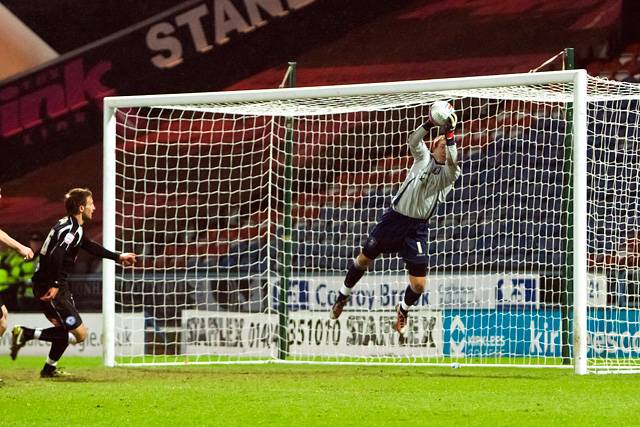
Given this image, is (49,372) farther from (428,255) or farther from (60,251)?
(428,255)

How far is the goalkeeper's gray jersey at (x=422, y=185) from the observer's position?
34.3 feet

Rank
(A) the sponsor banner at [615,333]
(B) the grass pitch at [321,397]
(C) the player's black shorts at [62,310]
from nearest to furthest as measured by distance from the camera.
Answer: (B) the grass pitch at [321,397] < (C) the player's black shorts at [62,310] < (A) the sponsor banner at [615,333]

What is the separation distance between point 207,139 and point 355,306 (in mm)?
5322

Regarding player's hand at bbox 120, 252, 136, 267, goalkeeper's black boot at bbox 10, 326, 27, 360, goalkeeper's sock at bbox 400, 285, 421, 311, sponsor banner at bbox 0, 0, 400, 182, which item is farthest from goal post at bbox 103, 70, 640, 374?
sponsor banner at bbox 0, 0, 400, 182

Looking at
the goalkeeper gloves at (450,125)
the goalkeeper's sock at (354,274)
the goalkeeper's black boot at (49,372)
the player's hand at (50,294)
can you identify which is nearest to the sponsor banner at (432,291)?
the goalkeeper's sock at (354,274)

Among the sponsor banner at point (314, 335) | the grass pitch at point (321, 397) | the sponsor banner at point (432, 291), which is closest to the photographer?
the grass pitch at point (321, 397)

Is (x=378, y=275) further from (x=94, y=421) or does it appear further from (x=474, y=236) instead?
(x=94, y=421)

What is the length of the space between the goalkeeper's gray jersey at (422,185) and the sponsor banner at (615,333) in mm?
2137

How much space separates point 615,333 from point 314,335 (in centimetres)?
341

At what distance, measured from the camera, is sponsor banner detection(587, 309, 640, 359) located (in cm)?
1163

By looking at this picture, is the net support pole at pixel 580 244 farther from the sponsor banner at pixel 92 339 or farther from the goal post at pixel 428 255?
the sponsor banner at pixel 92 339

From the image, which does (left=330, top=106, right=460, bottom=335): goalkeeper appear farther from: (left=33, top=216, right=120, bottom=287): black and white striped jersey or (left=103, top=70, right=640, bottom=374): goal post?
(left=33, top=216, right=120, bottom=287): black and white striped jersey

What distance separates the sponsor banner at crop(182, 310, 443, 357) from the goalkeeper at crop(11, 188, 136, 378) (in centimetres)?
344

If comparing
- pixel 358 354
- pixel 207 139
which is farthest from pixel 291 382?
pixel 207 139
